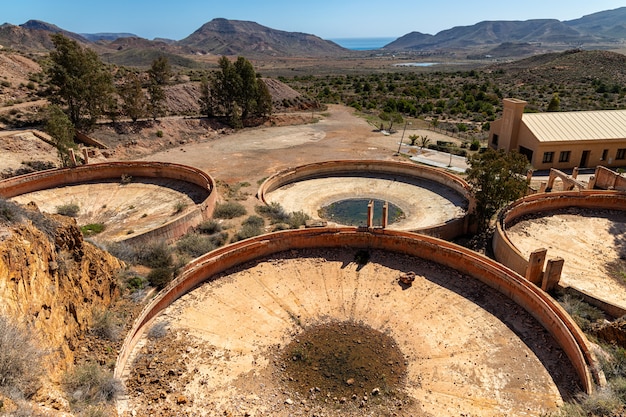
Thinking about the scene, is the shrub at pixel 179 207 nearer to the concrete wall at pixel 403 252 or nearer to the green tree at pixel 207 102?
the concrete wall at pixel 403 252

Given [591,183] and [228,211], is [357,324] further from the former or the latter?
[591,183]

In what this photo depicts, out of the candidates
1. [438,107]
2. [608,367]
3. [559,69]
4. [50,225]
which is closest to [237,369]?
[50,225]

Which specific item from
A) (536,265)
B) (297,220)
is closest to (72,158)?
(297,220)

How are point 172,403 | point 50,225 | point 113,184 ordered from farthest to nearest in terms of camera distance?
1. point 113,184
2. point 50,225
3. point 172,403

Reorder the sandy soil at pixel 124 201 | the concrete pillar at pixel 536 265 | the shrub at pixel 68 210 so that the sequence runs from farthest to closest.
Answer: the shrub at pixel 68 210
the sandy soil at pixel 124 201
the concrete pillar at pixel 536 265

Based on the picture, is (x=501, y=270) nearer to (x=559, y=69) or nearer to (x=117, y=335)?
(x=117, y=335)

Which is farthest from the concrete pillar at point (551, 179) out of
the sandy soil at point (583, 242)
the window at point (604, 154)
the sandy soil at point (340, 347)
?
the sandy soil at point (340, 347)

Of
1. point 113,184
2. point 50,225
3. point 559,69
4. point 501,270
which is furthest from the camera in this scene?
point 559,69
